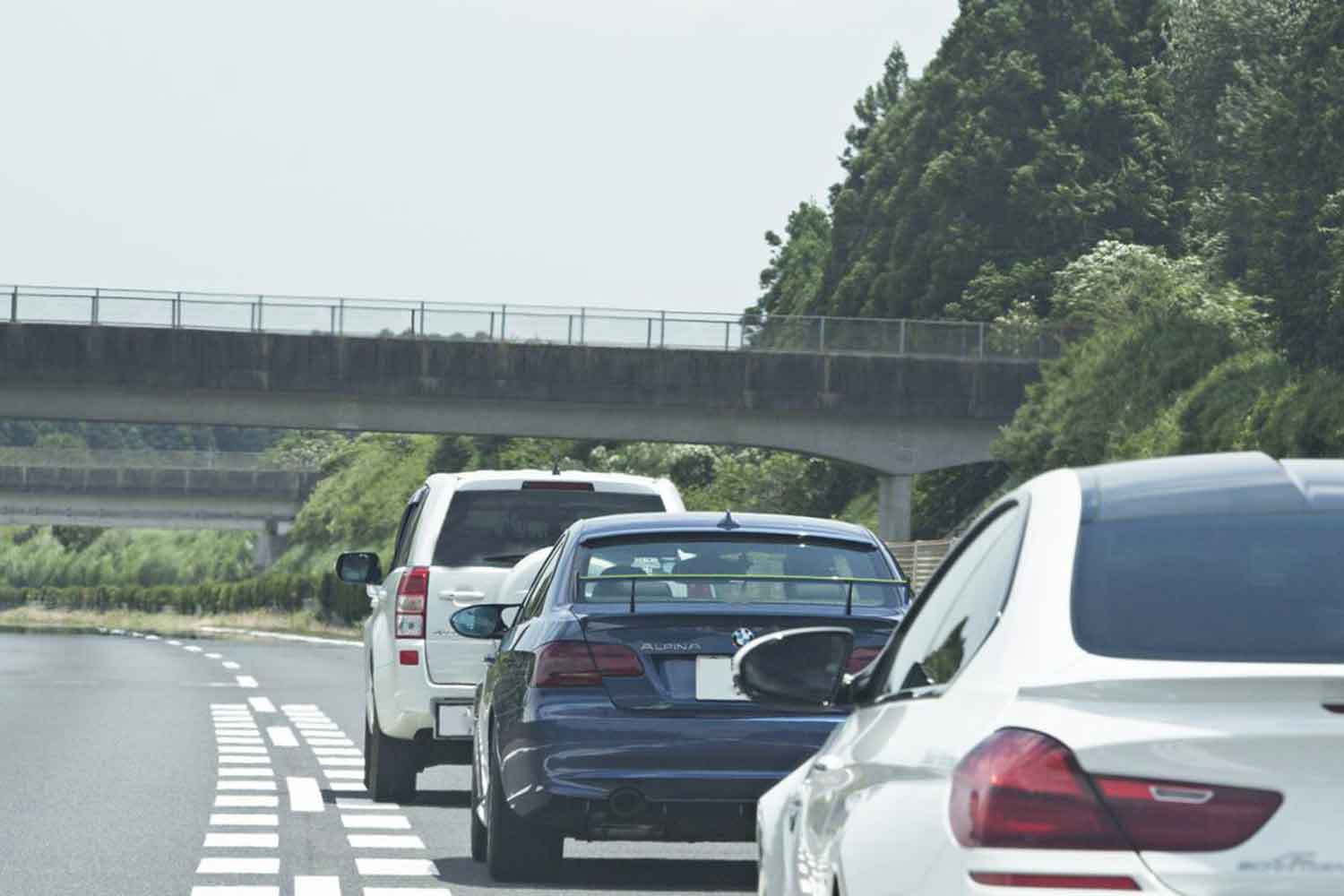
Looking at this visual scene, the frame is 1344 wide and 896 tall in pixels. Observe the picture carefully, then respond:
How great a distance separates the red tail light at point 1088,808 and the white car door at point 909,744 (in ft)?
0.55

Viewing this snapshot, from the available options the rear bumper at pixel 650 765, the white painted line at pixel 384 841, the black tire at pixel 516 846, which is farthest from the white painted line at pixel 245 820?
the rear bumper at pixel 650 765

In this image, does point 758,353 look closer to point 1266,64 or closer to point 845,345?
point 845,345

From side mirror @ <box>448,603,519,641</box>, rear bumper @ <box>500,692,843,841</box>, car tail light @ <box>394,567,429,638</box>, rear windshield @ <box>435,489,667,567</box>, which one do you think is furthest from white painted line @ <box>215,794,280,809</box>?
rear bumper @ <box>500,692,843,841</box>

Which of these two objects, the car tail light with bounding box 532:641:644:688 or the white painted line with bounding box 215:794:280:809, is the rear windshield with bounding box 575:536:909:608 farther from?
the white painted line with bounding box 215:794:280:809

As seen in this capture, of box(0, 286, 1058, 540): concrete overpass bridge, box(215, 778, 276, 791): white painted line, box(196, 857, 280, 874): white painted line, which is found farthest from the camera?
box(0, 286, 1058, 540): concrete overpass bridge

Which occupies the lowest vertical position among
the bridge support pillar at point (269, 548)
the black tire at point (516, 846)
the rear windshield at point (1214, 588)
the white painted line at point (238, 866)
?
the bridge support pillar at point (269, 548)

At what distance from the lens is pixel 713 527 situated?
1220 cm

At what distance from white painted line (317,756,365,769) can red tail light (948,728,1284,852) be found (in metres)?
16.1

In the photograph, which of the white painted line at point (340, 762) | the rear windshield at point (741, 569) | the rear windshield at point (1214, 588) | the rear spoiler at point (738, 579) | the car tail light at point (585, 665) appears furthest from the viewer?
the white painted line at point (340, 762)

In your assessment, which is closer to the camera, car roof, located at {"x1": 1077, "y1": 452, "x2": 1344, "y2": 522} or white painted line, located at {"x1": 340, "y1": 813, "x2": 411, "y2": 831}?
car roof, located at {"x1": 1077, "y1": 452, "x2": 1344, "y2": 522}

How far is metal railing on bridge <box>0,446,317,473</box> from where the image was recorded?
→ 10825cm

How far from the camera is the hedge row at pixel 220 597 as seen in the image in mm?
91625

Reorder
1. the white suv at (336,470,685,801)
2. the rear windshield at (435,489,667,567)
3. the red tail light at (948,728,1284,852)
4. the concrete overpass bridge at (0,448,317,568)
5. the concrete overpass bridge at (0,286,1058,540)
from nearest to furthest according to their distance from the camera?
the red tail light at (948,728,1284,852)
the white suv at (336,470,685,801)
the rear windshield at (435,489,667,567)
the concrete overpass bridge at (0,286,1058,540)
the concrete overpass bridge at (0,448,317,568)

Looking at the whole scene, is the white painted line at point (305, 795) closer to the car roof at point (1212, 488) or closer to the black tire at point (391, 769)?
the black tire at point (391, 769)
